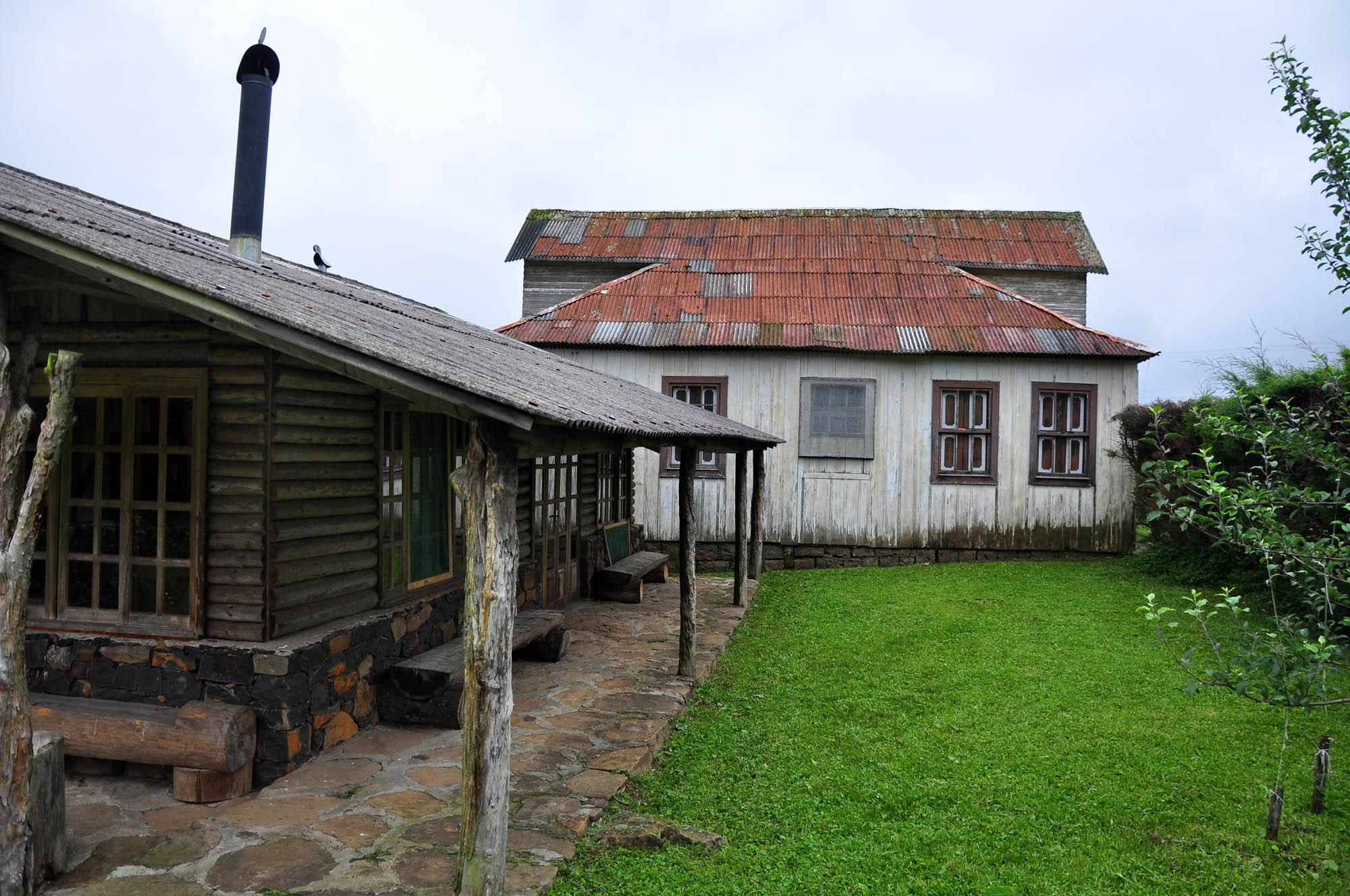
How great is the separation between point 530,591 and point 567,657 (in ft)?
5.27

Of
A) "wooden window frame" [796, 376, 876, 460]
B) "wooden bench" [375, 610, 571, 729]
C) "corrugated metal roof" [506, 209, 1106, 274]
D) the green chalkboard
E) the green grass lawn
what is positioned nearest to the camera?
the green grass lawn

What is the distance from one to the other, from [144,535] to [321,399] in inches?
53.8

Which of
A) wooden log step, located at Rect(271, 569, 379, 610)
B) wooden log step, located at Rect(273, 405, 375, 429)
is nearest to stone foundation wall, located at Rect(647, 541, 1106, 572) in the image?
wooden log step, located at Rect(271, 569, 379, 610)

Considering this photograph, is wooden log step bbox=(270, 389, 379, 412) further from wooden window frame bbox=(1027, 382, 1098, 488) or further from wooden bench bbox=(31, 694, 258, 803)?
wooden window frame bbox=(1027, 382, 1098, 488)

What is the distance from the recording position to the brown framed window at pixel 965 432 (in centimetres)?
1430

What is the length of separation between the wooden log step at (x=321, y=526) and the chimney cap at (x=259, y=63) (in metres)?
3.72

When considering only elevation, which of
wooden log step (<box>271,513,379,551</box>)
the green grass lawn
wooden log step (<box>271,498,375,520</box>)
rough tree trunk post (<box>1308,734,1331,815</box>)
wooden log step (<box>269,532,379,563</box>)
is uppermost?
wooden log step (<box>271,498,375,520</box>)

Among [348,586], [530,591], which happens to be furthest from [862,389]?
[348,586]

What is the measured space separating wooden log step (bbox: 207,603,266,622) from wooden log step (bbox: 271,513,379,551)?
0.39m

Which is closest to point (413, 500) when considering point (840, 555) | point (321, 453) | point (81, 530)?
point (321, 453)

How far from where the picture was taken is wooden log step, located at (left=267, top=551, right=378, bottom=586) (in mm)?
5586

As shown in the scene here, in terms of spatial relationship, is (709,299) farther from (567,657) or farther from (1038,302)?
(567,657)

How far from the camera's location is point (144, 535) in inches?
225

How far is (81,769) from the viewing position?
5.39 meters
